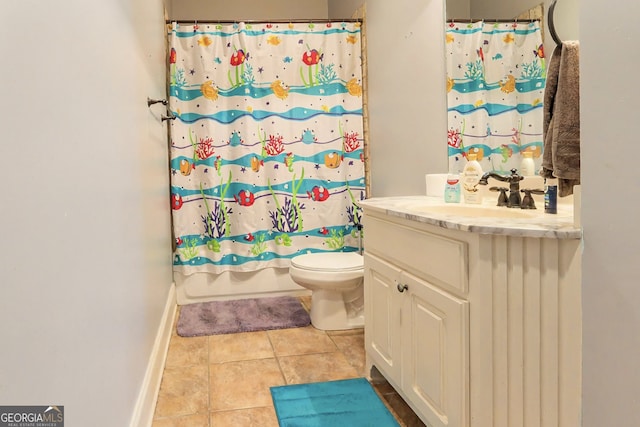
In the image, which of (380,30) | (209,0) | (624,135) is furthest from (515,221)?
(209,0)

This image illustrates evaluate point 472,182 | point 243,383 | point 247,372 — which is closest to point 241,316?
point 247,372

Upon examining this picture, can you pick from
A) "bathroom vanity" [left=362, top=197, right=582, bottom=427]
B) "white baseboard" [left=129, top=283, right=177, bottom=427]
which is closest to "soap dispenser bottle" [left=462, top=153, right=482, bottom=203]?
"bathroom vanity" [left=362, top=197, right=582, bottom=427]

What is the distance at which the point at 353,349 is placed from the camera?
263 centimetres

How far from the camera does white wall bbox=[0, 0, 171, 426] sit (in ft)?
2.33

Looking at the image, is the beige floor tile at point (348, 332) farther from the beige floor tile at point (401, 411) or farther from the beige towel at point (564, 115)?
the beige towel at point (564, 115)

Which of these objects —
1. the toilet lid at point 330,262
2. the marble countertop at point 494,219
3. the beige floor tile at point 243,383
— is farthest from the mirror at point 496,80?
the beige floor tile at point 243,383

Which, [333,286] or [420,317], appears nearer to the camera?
[420,317]

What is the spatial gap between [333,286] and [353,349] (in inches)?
14.3

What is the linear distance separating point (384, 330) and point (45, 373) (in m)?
1.40

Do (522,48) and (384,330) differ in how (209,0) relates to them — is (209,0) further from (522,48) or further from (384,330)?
(384,330)

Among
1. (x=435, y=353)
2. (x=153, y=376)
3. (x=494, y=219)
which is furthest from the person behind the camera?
(x=153, y=376)

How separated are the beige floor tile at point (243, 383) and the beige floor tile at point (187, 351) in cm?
13

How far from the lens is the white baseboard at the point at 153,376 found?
1714mm

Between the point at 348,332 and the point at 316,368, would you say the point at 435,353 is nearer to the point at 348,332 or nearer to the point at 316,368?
the point at 316,368
